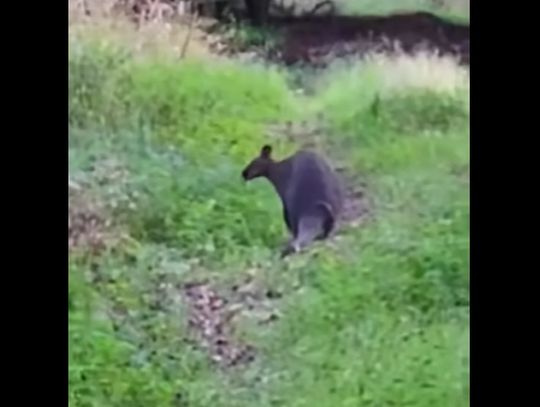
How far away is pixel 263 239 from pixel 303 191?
0.11 m

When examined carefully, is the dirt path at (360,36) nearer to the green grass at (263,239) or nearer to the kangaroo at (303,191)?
the green grass at (263,239)

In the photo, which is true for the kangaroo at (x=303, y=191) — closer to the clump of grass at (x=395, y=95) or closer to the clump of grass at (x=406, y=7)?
the clump of grass at (x=395, y=95)

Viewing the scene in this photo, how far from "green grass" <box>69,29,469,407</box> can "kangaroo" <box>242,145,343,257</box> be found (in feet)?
0.06

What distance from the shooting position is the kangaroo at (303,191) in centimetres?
209

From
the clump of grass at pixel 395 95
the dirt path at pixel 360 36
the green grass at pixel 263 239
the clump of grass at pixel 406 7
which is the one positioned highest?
the clump of grass at pixel 406 7

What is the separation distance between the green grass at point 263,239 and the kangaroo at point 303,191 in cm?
2

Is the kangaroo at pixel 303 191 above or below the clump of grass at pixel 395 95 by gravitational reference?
below

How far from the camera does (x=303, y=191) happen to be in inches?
82.6

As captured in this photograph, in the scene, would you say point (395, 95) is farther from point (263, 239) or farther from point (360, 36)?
point (263, 239)

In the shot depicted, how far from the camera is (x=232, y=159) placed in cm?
209

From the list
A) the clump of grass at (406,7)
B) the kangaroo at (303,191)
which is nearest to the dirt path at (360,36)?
the clump of grass at (406,7)

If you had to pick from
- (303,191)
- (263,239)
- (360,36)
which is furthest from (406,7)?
(263,239)
